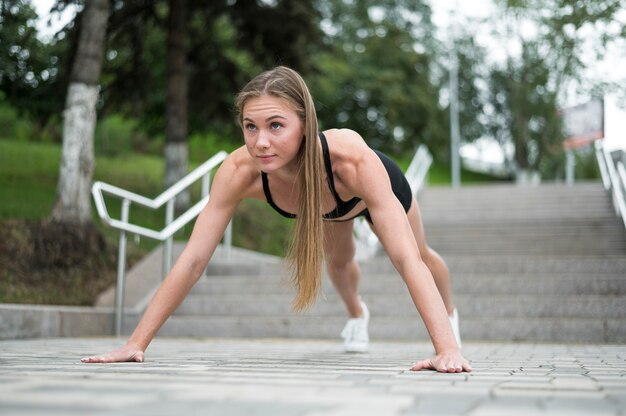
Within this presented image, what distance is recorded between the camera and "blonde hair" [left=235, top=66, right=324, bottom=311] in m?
3.67

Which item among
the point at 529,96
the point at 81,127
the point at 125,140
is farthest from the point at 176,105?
the point at 529,96

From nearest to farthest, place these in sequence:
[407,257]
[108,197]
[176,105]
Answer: [407,257] < [176,105] < [108,197]

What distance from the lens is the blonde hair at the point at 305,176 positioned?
144 inches

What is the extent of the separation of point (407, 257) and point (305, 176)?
0.60 metres

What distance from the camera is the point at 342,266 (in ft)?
16.8

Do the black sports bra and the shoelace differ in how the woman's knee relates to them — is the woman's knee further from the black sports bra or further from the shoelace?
the black sports bra

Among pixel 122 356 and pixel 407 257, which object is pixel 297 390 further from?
pixel 122 356

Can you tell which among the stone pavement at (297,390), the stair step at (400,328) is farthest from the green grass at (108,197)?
the stone pavement at (297,390)

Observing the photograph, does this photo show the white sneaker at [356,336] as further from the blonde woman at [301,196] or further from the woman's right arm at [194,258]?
the woman's right arm at [194,258]

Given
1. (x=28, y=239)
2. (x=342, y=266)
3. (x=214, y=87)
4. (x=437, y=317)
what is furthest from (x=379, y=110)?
(x=437, y=317)

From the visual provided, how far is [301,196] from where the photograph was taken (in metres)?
3.85

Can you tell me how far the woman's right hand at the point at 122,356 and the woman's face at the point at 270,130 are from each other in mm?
981

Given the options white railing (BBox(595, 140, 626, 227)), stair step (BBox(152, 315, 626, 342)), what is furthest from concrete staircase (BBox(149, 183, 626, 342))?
white railing (BBox(595, 140, 626, 227))

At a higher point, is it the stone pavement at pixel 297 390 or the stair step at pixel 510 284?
the stair step at pixel 510 284
